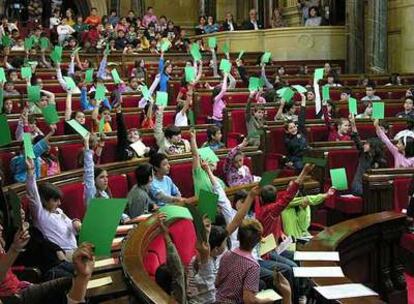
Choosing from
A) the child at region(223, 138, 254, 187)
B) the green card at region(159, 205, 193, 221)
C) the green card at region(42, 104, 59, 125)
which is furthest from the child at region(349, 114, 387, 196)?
the green card at region(159, 205, 193, 221)

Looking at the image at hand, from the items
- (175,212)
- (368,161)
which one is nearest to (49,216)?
(175,212)

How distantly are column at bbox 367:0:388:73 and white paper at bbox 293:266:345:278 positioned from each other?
33.6 feet

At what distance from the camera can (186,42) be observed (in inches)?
584

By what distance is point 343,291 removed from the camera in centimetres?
306

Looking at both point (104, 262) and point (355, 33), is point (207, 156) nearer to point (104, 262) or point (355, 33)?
point (104, 262)

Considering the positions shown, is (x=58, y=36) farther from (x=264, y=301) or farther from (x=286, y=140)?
(x=264, y=301)

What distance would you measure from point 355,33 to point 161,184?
362 inches

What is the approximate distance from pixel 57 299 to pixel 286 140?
486 centimetres

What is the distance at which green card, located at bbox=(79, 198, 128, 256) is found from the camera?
119 inches

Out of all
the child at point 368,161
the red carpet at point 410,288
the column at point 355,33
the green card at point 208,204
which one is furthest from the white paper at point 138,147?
the column at point 355,33

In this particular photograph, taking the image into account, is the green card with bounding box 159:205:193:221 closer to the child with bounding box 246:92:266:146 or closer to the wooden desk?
the wooden desk

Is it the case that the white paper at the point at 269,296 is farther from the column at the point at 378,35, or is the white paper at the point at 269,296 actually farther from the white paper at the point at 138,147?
the column at the point at 378,35

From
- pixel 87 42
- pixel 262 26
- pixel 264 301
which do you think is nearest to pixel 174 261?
pixel 264 301

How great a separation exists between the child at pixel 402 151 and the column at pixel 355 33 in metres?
6.81
